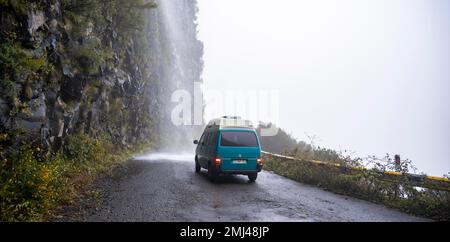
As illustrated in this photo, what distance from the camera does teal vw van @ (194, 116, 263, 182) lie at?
12.2 m

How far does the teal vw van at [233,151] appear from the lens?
12.2 m

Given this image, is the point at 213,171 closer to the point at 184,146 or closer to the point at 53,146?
the point at 53,146

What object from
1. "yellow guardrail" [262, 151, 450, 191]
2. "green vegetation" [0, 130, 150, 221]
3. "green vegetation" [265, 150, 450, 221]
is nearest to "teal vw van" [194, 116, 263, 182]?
"green vegetation" [265, 150, 450, 221]

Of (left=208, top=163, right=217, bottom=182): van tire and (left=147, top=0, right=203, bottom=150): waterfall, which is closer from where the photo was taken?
(left=208, top=163, right=217, bottom=182): van tire

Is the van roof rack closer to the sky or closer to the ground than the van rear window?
closer to the sky

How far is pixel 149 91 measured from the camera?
1225 inches

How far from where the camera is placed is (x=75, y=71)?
44.6 feet

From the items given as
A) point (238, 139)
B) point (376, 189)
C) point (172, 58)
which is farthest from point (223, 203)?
point (172, 58)

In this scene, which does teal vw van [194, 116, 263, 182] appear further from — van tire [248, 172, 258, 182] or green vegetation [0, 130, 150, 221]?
green vegetation [0, 130, 150, 221]

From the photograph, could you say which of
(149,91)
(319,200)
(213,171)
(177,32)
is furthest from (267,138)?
(177,32)

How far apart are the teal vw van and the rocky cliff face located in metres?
5.41

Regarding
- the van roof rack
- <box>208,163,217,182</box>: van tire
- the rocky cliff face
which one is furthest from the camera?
the van roof rack

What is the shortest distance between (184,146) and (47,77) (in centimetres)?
3702

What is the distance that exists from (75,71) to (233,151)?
7.12m
